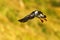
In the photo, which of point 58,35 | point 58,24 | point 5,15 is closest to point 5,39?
point 5,15

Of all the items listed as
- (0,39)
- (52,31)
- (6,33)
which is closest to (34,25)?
(52,31)

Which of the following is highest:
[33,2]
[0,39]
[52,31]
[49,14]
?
[33,2]

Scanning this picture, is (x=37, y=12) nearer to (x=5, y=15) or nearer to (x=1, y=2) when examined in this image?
(x=5, y=15)

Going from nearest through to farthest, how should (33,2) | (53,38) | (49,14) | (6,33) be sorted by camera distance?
(6,33) < (53,38) < (49,14) < (33,2)

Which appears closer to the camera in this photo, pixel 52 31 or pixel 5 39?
pixel 5 39

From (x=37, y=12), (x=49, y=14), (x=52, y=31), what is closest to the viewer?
(x=37, y=12)

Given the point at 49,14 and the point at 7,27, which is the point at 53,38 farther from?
the point at 49,14

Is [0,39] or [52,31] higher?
[52,31]
